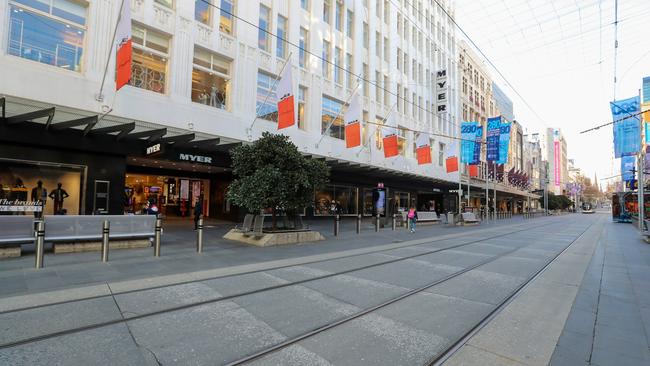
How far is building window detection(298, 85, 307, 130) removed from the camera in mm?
23375

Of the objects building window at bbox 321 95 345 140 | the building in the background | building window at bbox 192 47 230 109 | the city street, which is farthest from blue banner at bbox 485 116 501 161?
the building in the background

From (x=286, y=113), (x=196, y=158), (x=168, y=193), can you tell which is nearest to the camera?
(x=286, y=113)

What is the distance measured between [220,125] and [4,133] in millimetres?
8667

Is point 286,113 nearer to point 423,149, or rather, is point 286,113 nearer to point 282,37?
point 282,37

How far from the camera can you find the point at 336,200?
91.5ft

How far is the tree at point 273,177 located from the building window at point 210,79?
585 cm

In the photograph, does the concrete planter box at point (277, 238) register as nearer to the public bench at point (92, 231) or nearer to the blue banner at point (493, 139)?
the public bench at point (92, 231)

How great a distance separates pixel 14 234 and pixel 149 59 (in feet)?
33.8

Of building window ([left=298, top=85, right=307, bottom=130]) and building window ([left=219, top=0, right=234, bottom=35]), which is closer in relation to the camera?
building window ([left=219, top=0, right=234, bottom=35])

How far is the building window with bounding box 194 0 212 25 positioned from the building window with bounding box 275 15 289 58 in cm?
469

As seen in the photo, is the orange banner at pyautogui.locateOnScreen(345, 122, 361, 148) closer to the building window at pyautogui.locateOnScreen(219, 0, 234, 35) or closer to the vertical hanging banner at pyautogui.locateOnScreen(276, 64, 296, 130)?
the vertical hanging banner at pyautogui.locateOnScreen(276, 64, 296, 130)

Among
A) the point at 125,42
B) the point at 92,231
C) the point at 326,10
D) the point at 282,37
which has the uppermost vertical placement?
the point at 326,10

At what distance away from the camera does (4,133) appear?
12.4m

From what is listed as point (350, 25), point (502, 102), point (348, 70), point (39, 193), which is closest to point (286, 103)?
point (39, 193)
